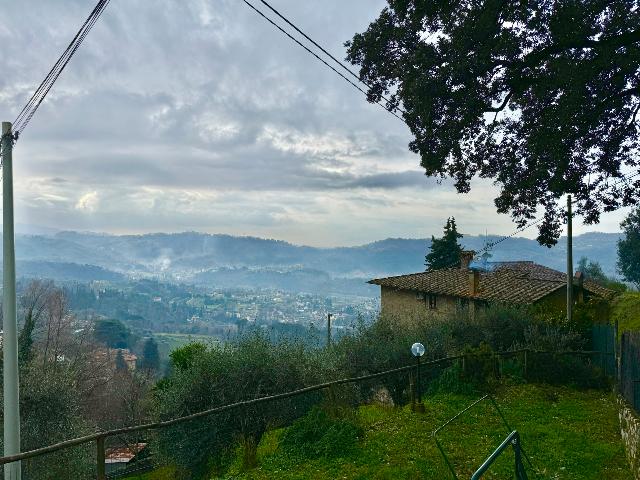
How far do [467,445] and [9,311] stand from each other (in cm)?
868

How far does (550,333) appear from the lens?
711 inches

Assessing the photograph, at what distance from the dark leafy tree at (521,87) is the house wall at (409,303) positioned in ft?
53.7

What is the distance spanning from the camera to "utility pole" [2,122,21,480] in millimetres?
8086

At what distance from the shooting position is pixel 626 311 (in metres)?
23.5

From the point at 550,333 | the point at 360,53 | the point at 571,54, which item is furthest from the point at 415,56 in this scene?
the point at 550,333

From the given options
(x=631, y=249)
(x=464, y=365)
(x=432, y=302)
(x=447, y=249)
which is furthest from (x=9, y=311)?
(x=631, y=249)

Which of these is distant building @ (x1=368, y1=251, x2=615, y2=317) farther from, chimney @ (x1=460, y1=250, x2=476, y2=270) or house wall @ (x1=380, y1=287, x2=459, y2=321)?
chimney @ (x1=460, y1=250, x2=476, y2=270)

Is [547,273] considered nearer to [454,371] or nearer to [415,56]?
[454,371]

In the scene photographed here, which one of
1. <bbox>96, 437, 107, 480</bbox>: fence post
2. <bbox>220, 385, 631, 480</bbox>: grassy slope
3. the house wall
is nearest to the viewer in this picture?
<bbox>96, 437, 107, 480</bbox>: fence post

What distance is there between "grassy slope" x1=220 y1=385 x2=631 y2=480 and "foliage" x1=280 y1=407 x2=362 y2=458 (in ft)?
0.63

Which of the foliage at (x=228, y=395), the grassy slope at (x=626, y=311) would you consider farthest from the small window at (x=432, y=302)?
the foliage at (x=228, y=395)

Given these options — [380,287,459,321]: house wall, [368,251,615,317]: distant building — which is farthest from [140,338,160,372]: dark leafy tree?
[368,251,615,317]: distant building

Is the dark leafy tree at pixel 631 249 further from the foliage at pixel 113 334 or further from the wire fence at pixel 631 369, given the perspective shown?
the foliage at pixel 113 334

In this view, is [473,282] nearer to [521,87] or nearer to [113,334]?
[521,87]
